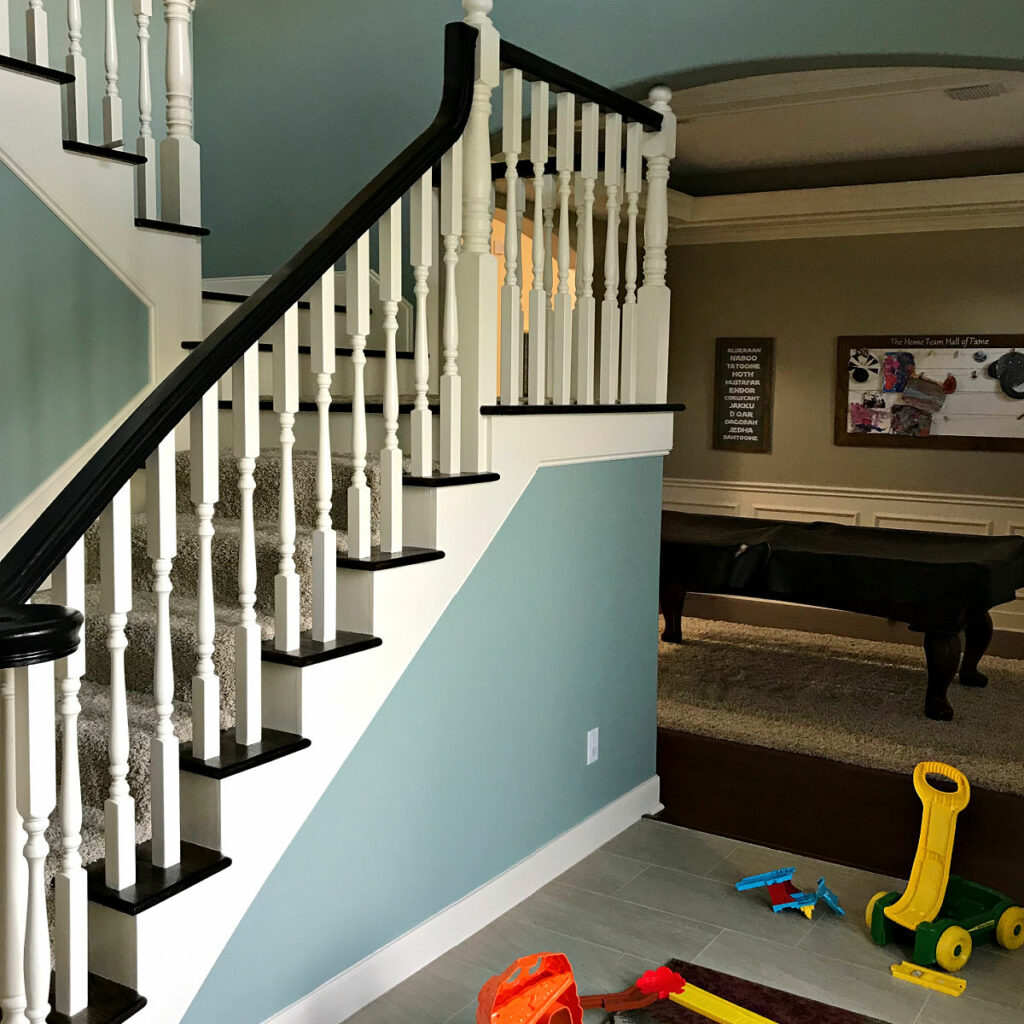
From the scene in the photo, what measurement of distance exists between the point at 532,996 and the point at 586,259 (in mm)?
2085

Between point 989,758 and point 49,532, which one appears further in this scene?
point 989,758

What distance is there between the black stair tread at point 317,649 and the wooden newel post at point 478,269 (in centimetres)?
60

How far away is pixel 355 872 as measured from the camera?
269 cm

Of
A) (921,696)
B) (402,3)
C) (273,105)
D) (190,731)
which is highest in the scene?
(402,3)

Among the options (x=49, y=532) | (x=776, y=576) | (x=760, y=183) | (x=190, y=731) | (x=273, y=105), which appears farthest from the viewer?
(x=760, y=183)

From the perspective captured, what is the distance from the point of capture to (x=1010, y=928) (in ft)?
9.89

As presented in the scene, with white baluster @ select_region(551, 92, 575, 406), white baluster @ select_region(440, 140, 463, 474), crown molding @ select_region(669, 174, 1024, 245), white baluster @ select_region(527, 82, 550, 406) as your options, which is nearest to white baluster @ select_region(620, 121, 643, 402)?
white baluster @ select_region(551, 92, 575, 406)

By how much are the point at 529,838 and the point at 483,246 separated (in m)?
1.77

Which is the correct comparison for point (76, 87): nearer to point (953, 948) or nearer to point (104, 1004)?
point (104, 1004)

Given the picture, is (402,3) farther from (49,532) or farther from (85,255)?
(49,532)

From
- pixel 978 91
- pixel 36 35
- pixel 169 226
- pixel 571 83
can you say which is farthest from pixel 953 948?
pixel 978 91

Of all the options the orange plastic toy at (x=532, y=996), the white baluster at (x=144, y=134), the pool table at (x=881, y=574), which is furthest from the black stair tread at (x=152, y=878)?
the pool table at (x=881, y=574)

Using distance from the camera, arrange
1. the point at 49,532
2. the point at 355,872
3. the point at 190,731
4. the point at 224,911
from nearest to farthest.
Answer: the point at 49,532 → the point at 224,911 → the point at 190,731 → the point at 355,872

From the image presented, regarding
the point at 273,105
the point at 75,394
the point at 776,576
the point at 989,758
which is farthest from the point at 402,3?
the point at 989,758
